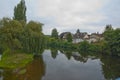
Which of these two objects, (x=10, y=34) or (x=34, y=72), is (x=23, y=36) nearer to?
(x=10, y=34)

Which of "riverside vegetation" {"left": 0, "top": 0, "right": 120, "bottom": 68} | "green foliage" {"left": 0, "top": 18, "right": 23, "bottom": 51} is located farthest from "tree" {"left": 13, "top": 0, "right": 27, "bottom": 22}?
"green foliage" {"left": 0, "top": 18, "right": 23, "bottom": 51}

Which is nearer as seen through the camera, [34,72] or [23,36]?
[34,72]

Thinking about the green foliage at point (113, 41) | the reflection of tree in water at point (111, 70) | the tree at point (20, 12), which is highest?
the tree at point (20, 12)

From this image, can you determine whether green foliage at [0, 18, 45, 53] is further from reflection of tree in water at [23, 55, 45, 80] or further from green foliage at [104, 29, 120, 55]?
green foliage at [104, 29, 120, 55]

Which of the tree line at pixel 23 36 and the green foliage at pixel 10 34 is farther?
the tree line at pixel 23 36

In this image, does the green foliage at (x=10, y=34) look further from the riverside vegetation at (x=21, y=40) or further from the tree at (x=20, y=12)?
the tree at (x=20, y=12)

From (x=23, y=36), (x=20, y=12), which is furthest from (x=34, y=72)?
(x=20, y=12)

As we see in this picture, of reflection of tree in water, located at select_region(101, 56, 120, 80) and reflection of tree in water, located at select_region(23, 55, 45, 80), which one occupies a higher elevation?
reflection of tree in water, located at select_region(23, 55, 45, 80)

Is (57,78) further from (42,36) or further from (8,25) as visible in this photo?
(42,36)

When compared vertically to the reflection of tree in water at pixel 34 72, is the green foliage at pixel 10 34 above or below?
above

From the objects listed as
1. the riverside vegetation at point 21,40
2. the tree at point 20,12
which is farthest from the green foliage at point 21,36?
the tree at point 20,12

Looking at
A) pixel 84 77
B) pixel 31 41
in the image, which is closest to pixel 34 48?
pixel 31 41

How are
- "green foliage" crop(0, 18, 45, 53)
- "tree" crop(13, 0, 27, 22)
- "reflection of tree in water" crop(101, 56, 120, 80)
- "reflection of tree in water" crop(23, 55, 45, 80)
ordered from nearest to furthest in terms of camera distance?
"reflection of tree in water" crop(23, 55, 45, 80), "reflection of tree in water" crop(101, 56, 120, 80), "green foliage" crop(0, 18, 45, 53), "tree" crop(13, 0, 27, 22)

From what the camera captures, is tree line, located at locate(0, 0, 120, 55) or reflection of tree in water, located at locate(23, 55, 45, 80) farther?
tree line, located at locate(0, 0, 120, 55)
